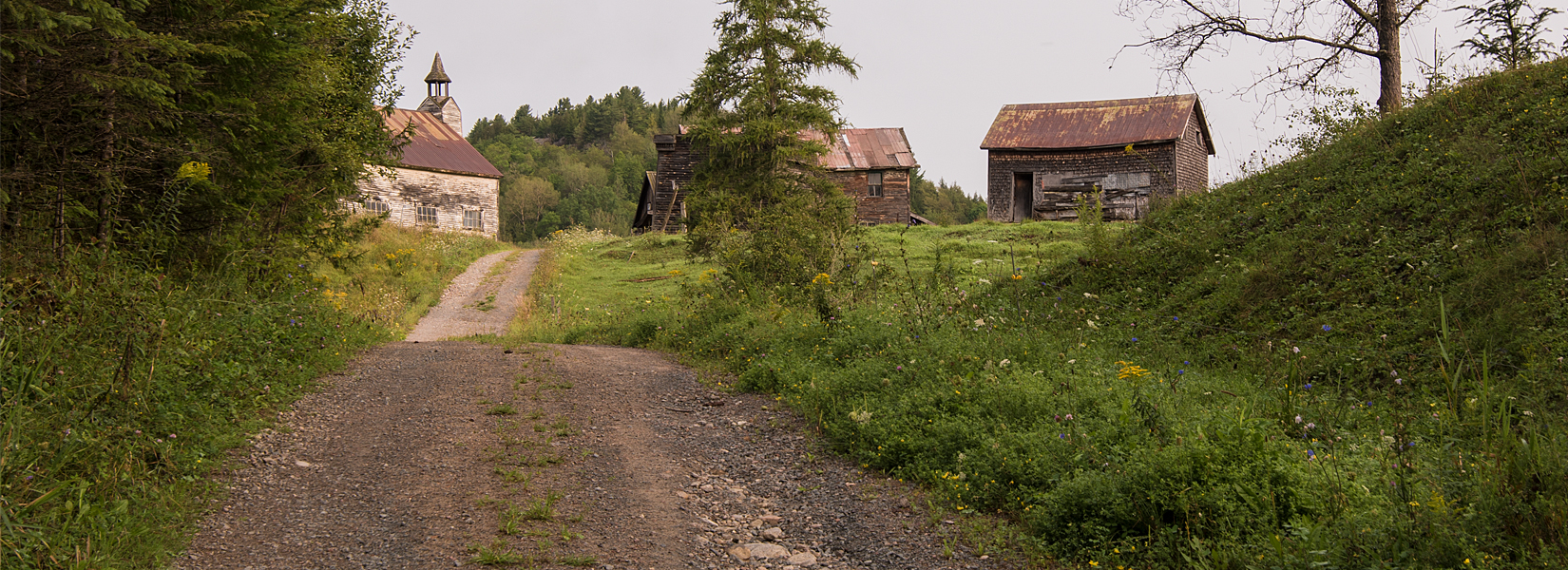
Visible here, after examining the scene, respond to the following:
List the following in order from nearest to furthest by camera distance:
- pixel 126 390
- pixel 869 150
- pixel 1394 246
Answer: pixel 126 390 < pixel 1394 246 < pixel 869 150

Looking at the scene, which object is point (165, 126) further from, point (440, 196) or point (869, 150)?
point (440, 196)

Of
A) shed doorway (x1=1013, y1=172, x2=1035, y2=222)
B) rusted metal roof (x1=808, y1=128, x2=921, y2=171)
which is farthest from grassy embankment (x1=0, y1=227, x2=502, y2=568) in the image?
rusted metal roof (x1=808, y1=128, x2=921, y2=171)

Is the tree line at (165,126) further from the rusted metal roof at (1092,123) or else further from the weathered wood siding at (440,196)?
the weathered wood siding at (440,196)

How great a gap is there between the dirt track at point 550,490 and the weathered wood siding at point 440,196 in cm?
3045

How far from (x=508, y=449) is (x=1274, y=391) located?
5706 millimetres

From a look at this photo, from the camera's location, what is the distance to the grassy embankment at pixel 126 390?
3.88 metres

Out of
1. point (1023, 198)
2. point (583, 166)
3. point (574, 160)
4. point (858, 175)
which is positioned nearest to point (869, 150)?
point (858, 175)

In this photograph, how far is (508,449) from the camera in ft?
19.4

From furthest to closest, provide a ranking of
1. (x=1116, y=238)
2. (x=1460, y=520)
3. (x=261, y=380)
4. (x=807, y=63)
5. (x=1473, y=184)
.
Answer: (x=807, y=63)
(x=1116, y=238)
(x=1473, y=184)
(x=261, y=380)
(x=1460, y=520)

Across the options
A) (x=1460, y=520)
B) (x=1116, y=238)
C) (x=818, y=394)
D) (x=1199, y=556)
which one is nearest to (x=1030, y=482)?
(x=1199, y=556)

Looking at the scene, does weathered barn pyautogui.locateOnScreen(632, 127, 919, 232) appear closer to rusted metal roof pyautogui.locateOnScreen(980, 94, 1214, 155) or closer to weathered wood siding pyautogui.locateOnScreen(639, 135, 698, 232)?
weathered wood siding pyautogui.locateOnScreen(639, 135, 698, 232)

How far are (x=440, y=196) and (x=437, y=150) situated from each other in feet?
7.91

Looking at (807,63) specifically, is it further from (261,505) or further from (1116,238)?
(261,505)

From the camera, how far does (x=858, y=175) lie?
1417 inches
